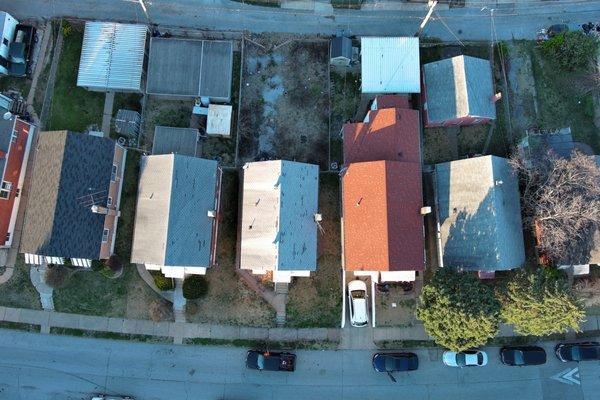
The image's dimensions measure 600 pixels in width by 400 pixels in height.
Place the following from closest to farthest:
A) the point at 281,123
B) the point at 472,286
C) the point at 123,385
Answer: the point at 472,286 < the point at 123,385 < the point at 281,123

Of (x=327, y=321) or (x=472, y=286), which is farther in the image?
(x=327, y=321)

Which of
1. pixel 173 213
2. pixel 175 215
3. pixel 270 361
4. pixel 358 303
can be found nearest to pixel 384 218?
pixel 358 303

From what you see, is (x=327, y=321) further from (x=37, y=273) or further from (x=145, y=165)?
(x=37, y=273)

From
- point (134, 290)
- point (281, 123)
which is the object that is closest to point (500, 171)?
point (281, 123)

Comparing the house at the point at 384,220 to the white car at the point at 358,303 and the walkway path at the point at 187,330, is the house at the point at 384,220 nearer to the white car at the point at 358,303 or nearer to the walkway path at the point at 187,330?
the white car at the point at 358,303

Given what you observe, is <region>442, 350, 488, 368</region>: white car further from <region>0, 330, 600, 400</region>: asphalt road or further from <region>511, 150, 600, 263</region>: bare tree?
<region>511, 150, 600, 263</region>: bare tree

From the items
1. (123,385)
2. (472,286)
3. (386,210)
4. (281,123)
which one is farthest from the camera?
(281,123)

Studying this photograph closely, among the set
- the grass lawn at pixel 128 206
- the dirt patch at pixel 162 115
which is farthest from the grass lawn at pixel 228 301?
the dirt patch at pixel 162 115
